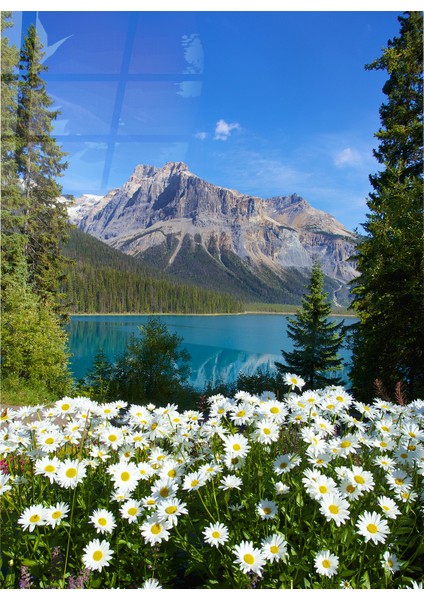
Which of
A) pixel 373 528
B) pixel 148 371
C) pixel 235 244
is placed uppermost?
pixel 235 244

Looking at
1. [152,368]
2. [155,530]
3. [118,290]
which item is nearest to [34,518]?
[155,530]

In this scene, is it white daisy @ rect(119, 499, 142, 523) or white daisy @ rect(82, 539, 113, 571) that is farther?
white daisy @ rect(119, 499, 142, 523)

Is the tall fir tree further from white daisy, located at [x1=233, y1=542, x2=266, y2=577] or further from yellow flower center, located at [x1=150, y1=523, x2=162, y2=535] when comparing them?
white daisy, located at [x1=233, y1=542, x2=266, y2=577]

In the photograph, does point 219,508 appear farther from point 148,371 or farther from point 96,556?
point 148,371

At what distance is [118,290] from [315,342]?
30474mm

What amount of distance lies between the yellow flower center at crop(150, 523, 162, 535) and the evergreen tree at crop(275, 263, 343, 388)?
9.70 m

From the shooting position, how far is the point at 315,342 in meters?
10.8

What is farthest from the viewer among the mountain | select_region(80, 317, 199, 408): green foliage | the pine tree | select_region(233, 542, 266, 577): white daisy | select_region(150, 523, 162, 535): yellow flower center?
the mountain

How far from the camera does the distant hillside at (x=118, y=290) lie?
29.7 metres

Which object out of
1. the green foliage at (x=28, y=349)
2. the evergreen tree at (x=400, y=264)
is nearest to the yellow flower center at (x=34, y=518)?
the evergreen tree at (x=400, y=264)

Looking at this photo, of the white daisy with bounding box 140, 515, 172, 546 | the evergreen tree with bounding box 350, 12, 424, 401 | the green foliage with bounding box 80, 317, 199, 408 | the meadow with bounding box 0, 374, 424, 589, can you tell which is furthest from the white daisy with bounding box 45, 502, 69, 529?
the green foliage with bounding box 80, 317, 199, 408

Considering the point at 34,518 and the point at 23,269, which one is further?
the point at 23,269

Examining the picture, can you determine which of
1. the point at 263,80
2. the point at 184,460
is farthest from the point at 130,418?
the point at 263,80

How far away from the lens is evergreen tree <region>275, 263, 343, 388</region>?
10.7 meters
